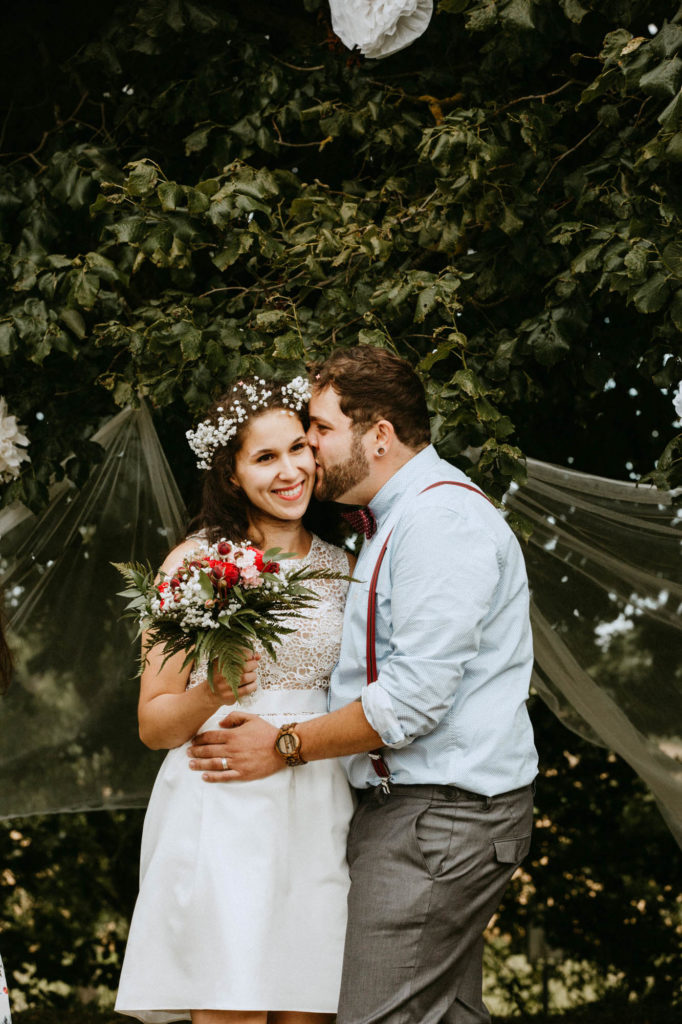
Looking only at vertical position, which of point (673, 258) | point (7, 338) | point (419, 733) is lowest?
point (419, 733)

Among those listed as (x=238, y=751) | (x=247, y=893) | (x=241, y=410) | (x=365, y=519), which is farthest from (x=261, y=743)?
(x=241, y=410)

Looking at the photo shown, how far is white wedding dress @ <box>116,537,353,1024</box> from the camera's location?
8.20 ft

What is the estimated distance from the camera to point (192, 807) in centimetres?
261

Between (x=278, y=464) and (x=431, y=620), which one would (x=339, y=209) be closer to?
(x=278, y=464)

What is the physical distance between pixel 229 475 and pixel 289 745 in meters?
0.70

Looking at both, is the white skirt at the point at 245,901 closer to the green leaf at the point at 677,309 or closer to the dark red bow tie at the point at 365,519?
the dark red bow tie at the point at 365,519

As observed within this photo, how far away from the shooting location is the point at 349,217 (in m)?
3.12

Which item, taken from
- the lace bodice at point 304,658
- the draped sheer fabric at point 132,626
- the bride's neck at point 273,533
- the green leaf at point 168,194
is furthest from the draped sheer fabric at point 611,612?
the green leaf at point 168,194

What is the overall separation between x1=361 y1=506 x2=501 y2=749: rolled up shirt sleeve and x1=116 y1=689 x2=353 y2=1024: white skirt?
1.20ft

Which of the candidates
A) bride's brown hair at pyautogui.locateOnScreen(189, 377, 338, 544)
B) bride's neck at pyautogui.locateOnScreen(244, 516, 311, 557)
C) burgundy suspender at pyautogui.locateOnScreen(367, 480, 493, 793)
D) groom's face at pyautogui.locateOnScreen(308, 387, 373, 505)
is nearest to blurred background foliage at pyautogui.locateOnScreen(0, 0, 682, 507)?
bride's brown hair at pyautogui.locateOnScreen(189, 377, 338, 544)

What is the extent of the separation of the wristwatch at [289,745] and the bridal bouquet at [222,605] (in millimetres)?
267

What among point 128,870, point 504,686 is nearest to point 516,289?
point 504,686

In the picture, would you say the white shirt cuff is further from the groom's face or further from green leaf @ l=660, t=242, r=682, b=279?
green leaf @ l=660, t=242, r=682, b=279

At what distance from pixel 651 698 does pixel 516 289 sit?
1355 millimetres
